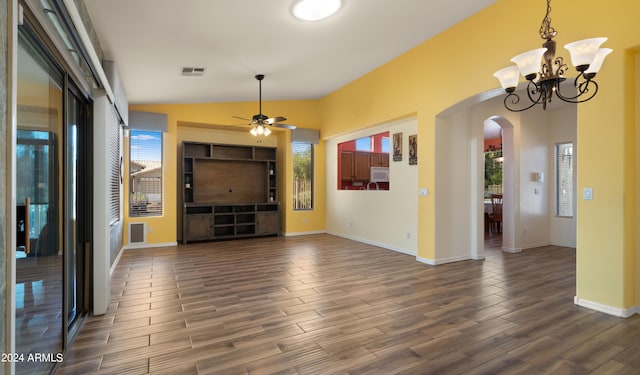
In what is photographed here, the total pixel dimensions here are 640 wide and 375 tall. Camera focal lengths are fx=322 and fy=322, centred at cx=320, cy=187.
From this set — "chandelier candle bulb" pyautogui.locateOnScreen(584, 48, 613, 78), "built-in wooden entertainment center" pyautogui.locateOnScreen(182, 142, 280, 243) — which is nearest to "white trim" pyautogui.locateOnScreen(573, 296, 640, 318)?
"chandelier candle bulb" pyautogui.locateOnScreen(584, 48, 613, 78)

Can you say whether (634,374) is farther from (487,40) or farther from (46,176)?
(46,176)

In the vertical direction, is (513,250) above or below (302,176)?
below

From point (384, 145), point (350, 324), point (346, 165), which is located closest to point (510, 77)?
point (350, 324)

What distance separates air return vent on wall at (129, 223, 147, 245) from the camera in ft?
20.9

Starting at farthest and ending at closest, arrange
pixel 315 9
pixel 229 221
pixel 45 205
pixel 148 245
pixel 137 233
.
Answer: pixel 229 221 → pixel 148 245 → pixel 137 233 → pixel 315 9 → pixel 45 205

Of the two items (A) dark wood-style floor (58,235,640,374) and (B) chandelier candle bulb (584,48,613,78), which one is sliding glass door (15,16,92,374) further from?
(B) chandelier candle bulb (584,48,613,78)

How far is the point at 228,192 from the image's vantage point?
26.0ft

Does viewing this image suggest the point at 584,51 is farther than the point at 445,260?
No

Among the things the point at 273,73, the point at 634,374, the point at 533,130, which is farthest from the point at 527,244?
the point at 273,73

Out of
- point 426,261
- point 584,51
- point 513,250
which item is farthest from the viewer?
point 513,250

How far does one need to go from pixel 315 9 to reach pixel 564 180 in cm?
628

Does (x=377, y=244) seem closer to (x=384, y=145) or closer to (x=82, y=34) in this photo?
(x=384, y=145)

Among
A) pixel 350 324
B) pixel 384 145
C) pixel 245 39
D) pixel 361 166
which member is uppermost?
pixel 245 39

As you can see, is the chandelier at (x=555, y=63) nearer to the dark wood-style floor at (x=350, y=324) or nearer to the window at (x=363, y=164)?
the dark wood-style floor at (x=350, y=324)
